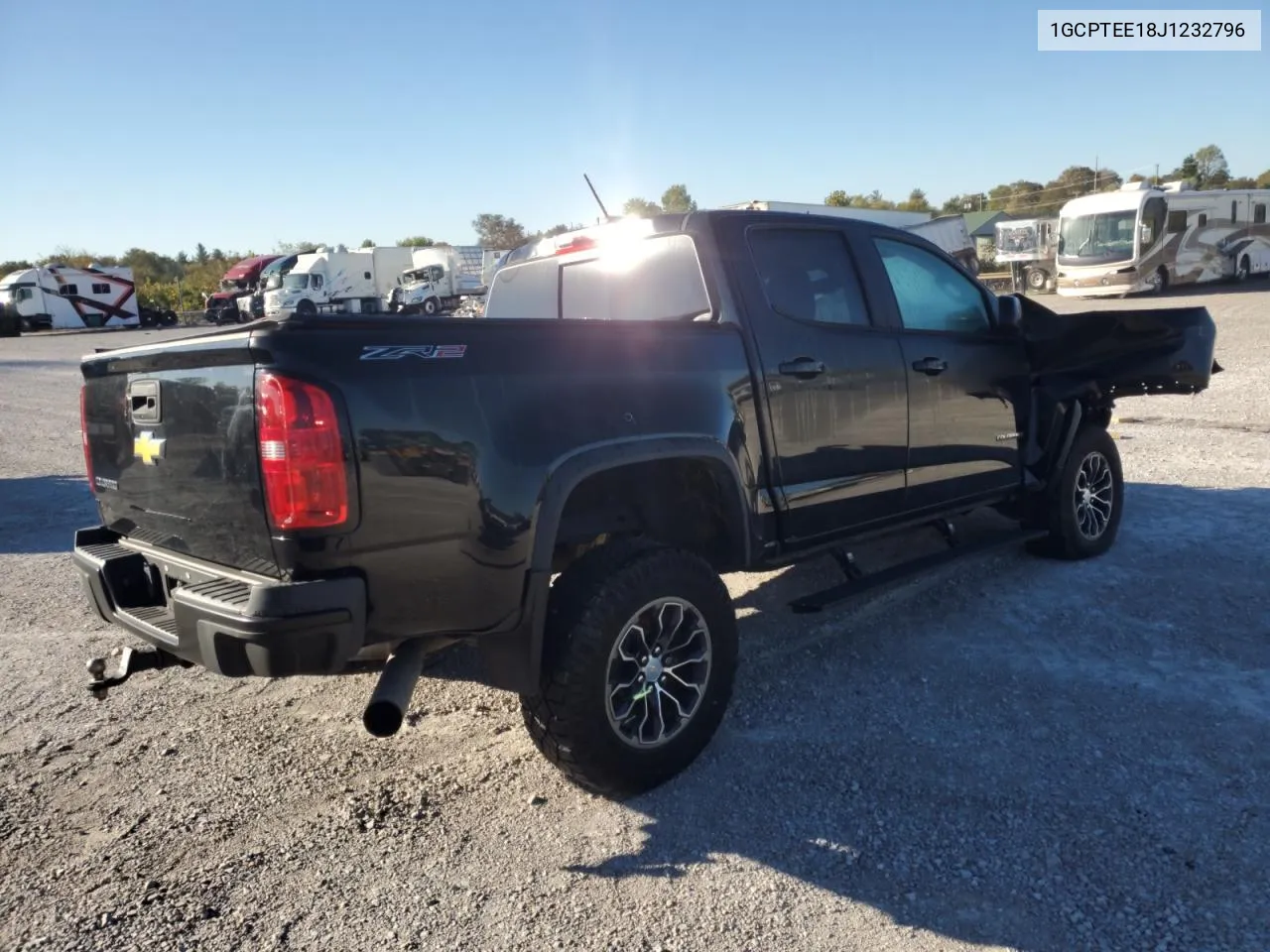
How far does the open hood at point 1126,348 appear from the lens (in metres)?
5.67

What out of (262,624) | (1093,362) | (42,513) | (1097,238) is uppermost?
(1097,238)

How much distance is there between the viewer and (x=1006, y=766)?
135 inches

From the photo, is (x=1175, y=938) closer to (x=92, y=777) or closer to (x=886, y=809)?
(x=886, y=809)

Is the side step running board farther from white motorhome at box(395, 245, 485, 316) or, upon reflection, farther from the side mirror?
white motorhome at box(395, 245, 485, 316)

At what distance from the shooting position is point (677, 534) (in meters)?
3.84

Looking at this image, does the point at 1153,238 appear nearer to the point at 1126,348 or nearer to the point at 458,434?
the point at 1126,348

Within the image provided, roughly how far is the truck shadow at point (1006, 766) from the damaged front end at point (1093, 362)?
0.89 m

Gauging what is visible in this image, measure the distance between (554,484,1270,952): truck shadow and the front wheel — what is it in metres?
0.34

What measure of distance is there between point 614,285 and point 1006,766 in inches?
98.5

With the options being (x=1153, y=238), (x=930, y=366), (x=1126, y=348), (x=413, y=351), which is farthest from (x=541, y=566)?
(x=1153, y=238)

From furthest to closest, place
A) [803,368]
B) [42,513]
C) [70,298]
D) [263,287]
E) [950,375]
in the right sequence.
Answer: [70,298], [263,287], [42,513], [950,375], [803,368]

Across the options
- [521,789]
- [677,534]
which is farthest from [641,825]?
[677,534]

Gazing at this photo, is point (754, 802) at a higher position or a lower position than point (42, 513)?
lower

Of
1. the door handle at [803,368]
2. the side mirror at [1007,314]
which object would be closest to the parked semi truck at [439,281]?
the side mirror at [1007,314]
